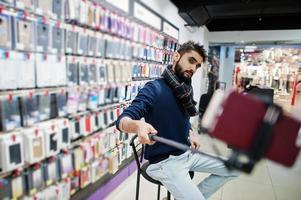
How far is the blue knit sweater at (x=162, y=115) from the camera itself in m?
1.72

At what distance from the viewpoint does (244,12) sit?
232 inches

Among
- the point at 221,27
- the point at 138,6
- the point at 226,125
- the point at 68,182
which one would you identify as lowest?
the point at 68,182

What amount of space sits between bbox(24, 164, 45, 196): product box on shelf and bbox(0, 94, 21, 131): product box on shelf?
1.18ft

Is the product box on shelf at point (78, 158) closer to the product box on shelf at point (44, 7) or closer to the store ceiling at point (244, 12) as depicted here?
the product box on shelf at point (44, 7)

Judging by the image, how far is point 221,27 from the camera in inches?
307

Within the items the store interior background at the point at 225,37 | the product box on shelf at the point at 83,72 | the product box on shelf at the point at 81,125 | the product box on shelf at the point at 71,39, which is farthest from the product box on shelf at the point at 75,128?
the store interior background at the point at 225,37

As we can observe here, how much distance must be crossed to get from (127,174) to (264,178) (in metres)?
1.89

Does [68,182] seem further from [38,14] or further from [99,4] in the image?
[99,4]

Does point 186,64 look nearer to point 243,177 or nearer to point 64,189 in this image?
point 64,189

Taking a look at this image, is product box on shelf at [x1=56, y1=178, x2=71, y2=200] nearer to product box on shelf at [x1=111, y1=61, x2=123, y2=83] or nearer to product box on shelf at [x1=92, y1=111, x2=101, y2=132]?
product box on shelf at [x1=92, y1=111, x2=101, y2=132]

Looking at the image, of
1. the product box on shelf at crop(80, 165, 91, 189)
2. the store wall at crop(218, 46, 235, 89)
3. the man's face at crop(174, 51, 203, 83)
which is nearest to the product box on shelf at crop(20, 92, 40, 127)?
the product box on shelf at crop(80, 165, 91, 189)

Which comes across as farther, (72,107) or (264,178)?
(264,178)

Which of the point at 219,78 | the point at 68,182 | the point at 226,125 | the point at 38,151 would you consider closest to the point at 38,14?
the point at 38,151

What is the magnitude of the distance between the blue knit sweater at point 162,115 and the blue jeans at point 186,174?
68 millimetres
